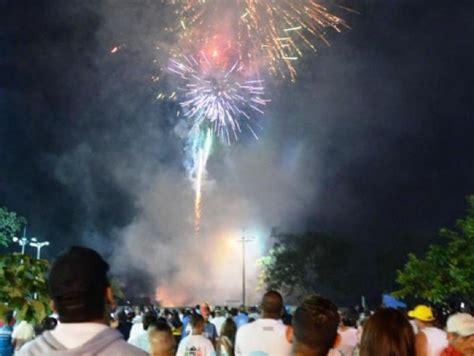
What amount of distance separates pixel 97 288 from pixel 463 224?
89.4 ft

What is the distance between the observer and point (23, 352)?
2.49 metres

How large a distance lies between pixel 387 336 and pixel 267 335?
2317mm

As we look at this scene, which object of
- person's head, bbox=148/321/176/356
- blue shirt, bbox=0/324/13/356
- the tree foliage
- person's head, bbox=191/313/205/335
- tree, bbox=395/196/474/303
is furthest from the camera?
tree, bbox=395/196/474/303

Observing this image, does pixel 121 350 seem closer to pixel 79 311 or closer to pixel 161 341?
pixel 79 311

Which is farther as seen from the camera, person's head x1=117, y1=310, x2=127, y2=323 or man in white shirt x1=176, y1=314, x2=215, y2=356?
person's head x1=117, y1=310, x2=127, y2=323

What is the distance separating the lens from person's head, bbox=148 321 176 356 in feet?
18.6

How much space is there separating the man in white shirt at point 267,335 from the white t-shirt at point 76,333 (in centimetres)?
342

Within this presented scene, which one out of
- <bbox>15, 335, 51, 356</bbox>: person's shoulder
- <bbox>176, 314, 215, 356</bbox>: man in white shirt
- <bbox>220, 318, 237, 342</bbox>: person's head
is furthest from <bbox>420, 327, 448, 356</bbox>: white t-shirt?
<bbox>15, 335, 51, 356</bbox>: person's shoulder

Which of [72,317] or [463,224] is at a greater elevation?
[463,224]

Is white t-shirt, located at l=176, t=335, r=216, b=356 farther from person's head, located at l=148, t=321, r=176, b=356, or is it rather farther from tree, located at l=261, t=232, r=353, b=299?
tree, located at l=261, t=232, r=353, b=299

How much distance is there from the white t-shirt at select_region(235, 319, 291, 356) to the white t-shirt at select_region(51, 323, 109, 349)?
3467mm

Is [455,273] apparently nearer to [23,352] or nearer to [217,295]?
[23,352]

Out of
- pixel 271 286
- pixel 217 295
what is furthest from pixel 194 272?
pixel 271 286

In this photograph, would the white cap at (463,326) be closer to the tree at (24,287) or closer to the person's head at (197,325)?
the tree at (24,287)
